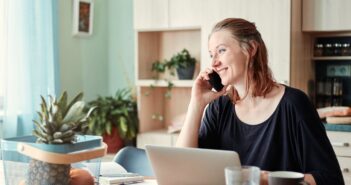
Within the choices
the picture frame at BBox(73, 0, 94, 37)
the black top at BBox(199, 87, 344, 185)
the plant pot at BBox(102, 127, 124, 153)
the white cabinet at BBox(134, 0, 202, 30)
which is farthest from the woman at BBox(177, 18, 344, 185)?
the picture frame at BBox(73, 0, 94, 37)

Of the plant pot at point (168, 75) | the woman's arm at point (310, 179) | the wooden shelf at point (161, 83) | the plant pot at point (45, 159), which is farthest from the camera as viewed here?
the plant pot at point (168, 75)

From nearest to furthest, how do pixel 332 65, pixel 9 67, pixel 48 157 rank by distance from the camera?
pixel 48 157
pixel 9 67
pixel 332 65

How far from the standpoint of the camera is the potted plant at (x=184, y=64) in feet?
13.0

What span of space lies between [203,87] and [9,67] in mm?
1856

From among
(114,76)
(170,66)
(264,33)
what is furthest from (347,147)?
(114,76)

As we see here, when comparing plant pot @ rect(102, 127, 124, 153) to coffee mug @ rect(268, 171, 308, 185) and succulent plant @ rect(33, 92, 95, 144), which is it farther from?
coffee mug @ rect(268, 171, 308, 185)

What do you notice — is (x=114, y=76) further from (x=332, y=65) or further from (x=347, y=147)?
(x=347, y=147)

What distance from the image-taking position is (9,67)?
3.51 metres

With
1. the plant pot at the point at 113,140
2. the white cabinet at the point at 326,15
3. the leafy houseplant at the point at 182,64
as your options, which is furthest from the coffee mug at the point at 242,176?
the plant pot at the point at 113,140

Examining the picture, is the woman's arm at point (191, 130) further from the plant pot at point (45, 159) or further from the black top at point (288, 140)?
the plant pot at point (45, 159)

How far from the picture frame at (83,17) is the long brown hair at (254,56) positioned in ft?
7.69

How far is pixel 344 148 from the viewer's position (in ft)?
10.7

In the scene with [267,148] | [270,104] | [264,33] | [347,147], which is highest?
[264,33]

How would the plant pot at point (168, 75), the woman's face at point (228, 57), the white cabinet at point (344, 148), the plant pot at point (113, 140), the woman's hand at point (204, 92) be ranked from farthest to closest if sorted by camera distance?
the plant pot at point (168, 75), the plant pot at point (113, 140), the white cabinet at point (344, 148), the woman's hand at point (204, 92), the woman's face at point (228, 57)
